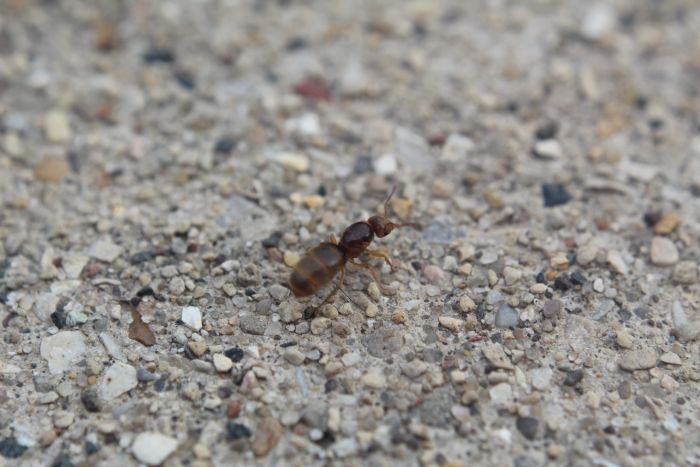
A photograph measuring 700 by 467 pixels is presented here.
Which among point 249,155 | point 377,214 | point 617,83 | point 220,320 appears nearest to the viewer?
point 220,320

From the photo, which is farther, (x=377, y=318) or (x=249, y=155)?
(x=249, y=155)

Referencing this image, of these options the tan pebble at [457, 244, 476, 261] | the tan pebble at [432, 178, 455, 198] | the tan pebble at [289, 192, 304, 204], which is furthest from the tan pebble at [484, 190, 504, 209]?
the tan pebble at [289, 192, 304, 204]

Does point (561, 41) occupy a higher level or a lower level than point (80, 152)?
higher

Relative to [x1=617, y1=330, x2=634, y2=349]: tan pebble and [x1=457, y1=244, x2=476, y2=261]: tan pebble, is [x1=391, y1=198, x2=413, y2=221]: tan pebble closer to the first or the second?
[x1=457, y1=244, x2=476, y2=261]: tan pebble

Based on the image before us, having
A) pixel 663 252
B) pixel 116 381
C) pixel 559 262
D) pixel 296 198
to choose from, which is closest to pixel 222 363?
pixel 116 381

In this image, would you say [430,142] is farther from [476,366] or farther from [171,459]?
[171,459]

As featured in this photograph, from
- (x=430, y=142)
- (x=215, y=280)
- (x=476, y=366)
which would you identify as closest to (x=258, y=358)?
(x=215, y=280)

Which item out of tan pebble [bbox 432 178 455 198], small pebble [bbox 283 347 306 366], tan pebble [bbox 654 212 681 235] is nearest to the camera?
small pebble [bbox 283 347 306 366]
